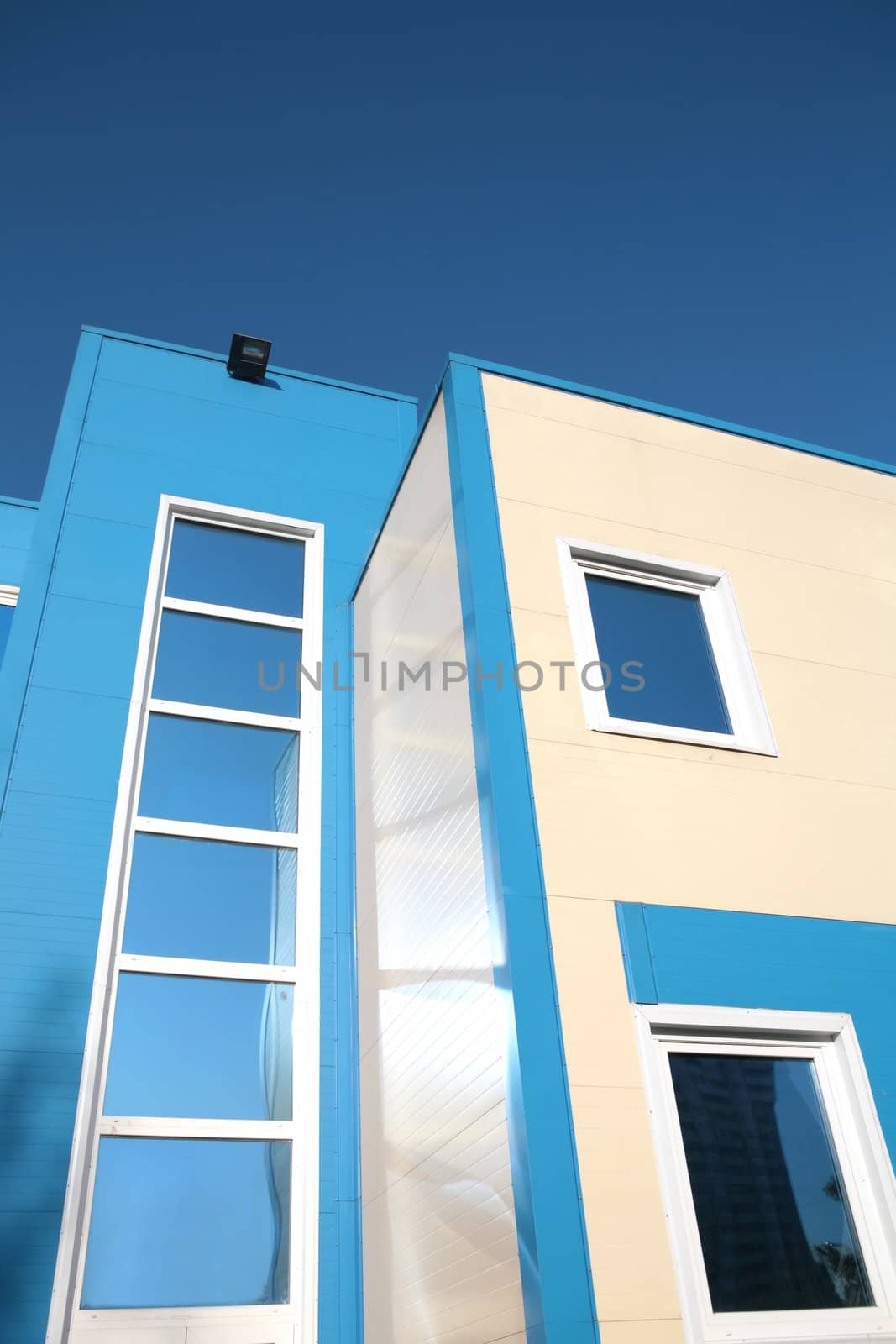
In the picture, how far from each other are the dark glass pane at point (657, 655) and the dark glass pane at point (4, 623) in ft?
14.6

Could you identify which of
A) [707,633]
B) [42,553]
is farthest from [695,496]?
[42,553]

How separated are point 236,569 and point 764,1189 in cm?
492

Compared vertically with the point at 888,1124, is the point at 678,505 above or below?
above

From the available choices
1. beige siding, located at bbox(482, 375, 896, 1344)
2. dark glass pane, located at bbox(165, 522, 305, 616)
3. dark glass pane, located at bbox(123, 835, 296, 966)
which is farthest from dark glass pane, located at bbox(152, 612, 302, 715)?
beige siding, located at bbox(482, 375, 896, 1344)

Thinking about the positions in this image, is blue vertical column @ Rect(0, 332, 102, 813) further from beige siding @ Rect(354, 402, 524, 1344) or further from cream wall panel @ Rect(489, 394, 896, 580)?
cream wall panel @ Rect(489, 394, 896, 580)

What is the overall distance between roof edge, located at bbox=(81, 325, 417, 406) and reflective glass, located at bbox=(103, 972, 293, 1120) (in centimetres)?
483

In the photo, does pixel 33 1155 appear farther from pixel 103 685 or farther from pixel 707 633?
pixel 707 633

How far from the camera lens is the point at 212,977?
527cm

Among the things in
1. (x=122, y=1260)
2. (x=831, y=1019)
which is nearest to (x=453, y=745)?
(x=831, y=1019)

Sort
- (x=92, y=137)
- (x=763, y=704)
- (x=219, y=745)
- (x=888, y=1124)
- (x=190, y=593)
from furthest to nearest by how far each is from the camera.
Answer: (x=92, y=137), (x=190, y=593), (x=219, y=745), (x=763, y=704), (x=888, y=1124)

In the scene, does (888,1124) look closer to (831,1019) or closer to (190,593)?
(831,1019)

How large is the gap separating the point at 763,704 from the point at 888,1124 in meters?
1.93

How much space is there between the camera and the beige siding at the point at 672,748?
11.3 feet

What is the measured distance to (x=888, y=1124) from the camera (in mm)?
3789
